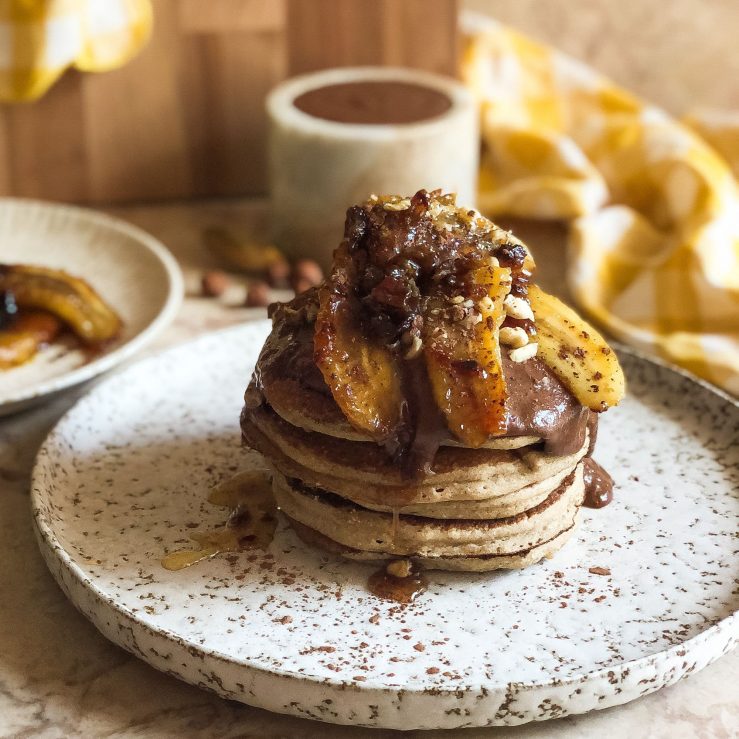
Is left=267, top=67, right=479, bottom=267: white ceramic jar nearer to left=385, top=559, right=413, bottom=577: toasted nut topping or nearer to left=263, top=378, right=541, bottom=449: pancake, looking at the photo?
left=263, top=378, right=541, bottom=449: pancake

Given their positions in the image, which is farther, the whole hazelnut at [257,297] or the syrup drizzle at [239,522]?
the whole hazelnut at [257,297]

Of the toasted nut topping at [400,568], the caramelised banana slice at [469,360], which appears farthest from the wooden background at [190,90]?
the toasted nut topping at [400,568]

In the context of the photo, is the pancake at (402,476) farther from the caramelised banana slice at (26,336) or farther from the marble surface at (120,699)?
the caramelised banana slice at (26,336)

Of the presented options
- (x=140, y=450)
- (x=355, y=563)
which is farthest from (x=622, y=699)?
(x=140, y=450)

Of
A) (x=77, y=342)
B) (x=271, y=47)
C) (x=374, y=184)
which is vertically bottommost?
(x=77, y=342)

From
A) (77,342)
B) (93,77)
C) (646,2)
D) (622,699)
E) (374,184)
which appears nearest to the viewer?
(622,699)

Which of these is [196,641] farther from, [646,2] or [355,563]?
[646,2]

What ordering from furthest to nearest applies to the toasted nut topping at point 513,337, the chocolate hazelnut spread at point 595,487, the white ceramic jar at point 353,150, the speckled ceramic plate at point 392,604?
the white ceramic jar at point 353,150 < the chocolate hazelnut spread at point 595,487 < the toasted nut topping at point 513,337 < the speckled ceramic plate at point 392,604
